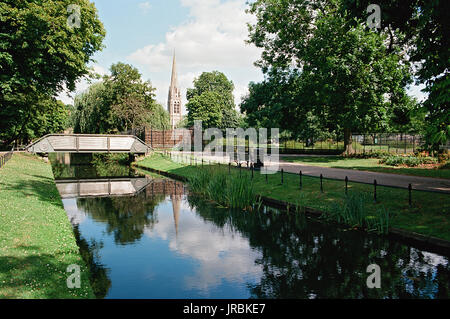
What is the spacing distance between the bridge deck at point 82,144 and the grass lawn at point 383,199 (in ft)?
65.3

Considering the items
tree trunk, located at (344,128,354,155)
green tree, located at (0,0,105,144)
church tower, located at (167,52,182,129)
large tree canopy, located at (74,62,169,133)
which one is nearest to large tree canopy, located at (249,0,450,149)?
tree trunk, located at (344,128,354,155)

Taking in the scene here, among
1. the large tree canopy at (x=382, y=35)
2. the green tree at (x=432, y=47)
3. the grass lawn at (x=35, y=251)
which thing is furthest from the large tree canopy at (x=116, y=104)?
the green tree at (x=432, y=47)

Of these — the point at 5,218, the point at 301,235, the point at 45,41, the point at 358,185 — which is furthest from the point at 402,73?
the point at 5,218

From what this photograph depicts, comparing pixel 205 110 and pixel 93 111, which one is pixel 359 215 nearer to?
pixel 93 111

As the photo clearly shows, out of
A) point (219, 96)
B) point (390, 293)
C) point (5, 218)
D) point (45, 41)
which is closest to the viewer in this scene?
point (390, 293)

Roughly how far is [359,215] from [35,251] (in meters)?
9.74

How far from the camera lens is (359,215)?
12188mm

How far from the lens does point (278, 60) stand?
36906mm

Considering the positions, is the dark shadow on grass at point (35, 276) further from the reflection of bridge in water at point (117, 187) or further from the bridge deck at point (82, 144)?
the bridge deck at point (82, 144)

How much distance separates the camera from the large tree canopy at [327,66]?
28.8m

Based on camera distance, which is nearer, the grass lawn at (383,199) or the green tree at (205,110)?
the grass lawn at (383,199)

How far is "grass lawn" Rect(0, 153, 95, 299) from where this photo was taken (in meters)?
6.12
